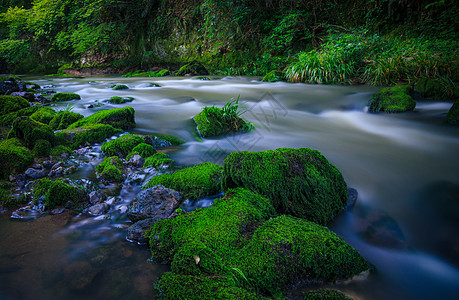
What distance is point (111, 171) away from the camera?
9.48 feet

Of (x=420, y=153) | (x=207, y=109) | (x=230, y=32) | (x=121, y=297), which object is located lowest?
(x=121, y=297)

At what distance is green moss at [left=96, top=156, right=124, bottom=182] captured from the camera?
287 centimetres

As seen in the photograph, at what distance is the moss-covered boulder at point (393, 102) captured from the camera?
220 inches

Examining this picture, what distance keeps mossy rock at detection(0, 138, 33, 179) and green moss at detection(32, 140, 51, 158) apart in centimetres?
13

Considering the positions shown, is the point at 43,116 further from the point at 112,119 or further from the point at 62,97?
the point at 62,97

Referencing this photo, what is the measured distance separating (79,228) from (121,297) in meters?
0.86

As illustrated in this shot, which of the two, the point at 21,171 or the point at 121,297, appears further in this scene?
the point at 21,171

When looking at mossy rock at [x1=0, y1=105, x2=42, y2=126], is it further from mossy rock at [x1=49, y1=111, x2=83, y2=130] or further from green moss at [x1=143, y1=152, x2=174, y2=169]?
green moss at [x1=143, y1=152, x2=174, y2=169]

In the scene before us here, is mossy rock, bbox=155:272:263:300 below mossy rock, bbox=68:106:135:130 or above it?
below

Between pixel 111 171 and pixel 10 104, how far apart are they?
4656 millimetres

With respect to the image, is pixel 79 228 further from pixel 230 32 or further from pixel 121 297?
pixel 230 32

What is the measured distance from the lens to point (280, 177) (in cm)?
232

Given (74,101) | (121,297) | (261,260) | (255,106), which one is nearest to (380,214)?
(261,260)

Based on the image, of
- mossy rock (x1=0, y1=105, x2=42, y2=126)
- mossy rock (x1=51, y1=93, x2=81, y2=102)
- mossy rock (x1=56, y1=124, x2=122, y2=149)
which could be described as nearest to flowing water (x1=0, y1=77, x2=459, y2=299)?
mossy rock (x1=56, y1=124, x2=122, y2=149)
